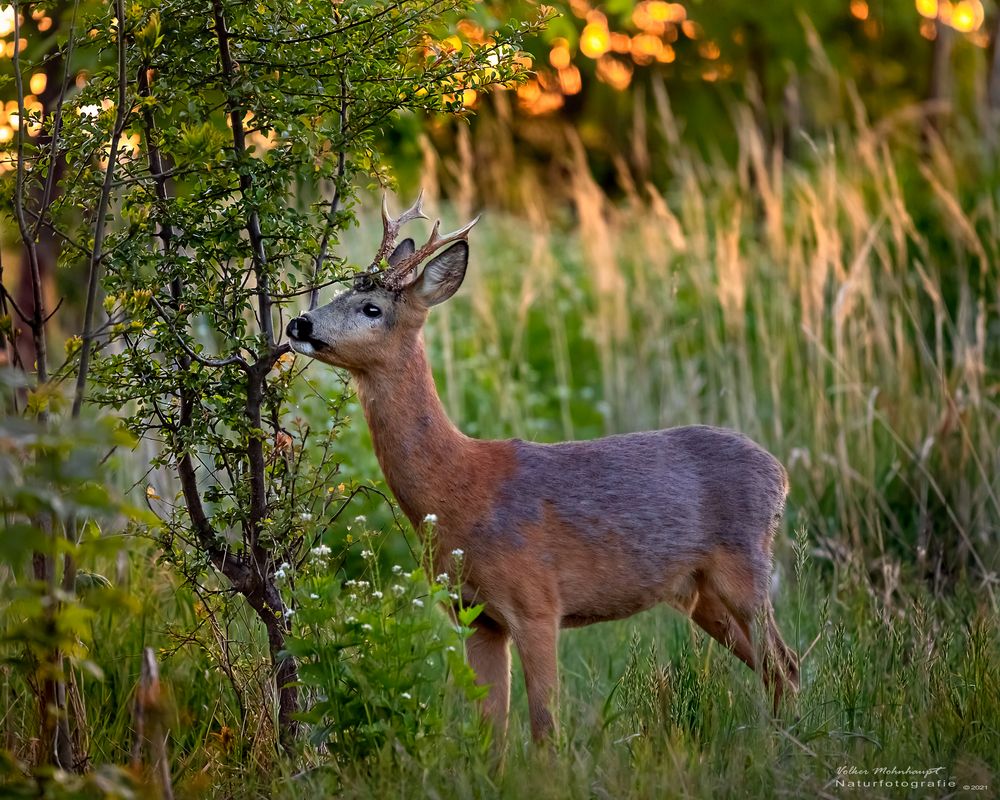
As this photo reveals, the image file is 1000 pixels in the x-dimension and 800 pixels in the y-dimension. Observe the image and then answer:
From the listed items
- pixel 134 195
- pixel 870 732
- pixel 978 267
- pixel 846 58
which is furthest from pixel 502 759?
pixel 846 58

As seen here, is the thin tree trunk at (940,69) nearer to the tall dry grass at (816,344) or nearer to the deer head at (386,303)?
the tall dry grass at (816,344)

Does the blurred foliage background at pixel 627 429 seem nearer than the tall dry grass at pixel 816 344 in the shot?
Yes

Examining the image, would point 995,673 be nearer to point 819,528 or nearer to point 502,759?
point 502,759

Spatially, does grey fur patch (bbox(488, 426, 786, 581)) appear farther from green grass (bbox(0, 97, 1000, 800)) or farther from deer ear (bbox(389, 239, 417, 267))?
deer ear (bbox(389, 239, 417, 267))

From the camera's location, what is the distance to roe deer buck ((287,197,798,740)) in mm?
4383

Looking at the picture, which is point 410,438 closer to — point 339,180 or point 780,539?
point 339,180

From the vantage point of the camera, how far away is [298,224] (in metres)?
4.00

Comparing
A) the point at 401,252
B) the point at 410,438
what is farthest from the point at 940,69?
the point at 410,438

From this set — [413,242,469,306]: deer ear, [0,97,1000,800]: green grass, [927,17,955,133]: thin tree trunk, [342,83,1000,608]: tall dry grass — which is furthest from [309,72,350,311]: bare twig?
[927,17,955,133]: thin tree trunk

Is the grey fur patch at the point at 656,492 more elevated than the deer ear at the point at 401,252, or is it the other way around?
the deer ear at the point at 401,252

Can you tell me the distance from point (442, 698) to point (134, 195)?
5.82 ft

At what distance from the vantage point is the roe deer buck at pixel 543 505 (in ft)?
14.4

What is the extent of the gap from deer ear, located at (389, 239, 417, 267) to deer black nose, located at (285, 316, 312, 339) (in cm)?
51

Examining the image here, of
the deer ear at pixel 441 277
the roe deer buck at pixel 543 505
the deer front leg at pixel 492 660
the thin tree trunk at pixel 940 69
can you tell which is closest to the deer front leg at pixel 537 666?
the roe deer buck at pixel 543 505
